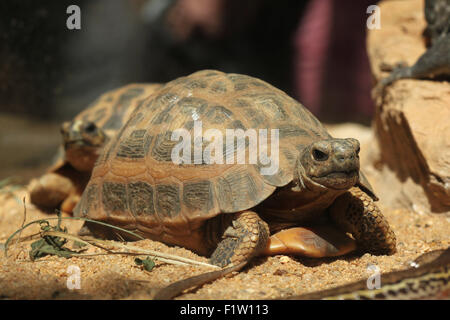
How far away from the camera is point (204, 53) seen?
29.1 feet

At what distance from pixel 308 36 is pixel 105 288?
7996 millimetres

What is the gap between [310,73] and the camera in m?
9.33

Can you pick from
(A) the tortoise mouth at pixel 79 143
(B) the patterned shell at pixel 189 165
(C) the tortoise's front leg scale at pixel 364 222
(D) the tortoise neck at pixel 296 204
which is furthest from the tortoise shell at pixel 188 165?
(A) the tortoise mouth at pixel 79 143

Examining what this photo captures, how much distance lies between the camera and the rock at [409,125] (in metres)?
3.51

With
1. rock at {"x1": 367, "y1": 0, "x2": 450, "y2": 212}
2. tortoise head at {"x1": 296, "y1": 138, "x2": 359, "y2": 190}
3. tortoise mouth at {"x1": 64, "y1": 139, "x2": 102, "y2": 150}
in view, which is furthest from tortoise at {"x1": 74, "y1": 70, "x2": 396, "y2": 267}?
tortoise mouth at {"x1": 64, "y1": 139, "x2": 102, "y2": 150}

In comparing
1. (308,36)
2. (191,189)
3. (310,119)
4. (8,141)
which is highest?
(308,36)

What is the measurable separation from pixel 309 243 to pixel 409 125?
1.67 m

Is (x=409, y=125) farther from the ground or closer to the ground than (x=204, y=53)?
closer to the ground

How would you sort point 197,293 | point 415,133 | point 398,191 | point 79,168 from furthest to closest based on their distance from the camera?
point 79,168 < point 398,191 < point 415,133 < point 197,293

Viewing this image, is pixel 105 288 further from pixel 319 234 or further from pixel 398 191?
pixel 398 191

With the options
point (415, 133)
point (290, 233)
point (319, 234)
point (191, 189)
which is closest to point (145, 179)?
point (191, 189)

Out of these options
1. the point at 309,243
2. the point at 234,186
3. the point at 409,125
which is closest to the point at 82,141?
the point at 234,186

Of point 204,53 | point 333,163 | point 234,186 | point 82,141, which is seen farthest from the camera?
point 204,53

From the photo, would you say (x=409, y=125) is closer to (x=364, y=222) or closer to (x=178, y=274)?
(x=364, y=222)
